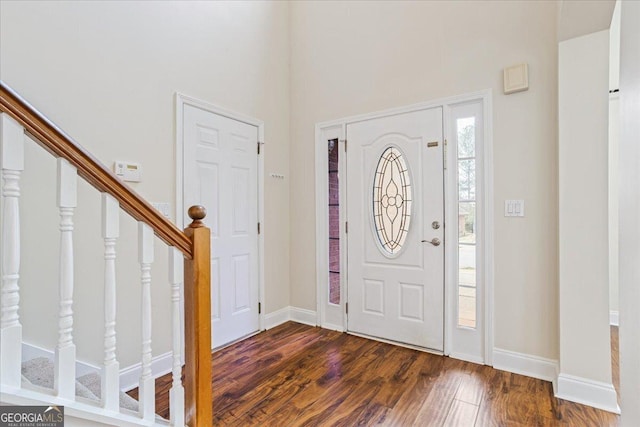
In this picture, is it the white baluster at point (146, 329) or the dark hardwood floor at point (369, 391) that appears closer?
the white baluster at point (146, 329)

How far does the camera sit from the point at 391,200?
9.72ft

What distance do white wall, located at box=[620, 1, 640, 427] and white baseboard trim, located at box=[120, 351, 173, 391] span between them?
2480 mm

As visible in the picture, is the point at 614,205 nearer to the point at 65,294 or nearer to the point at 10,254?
the point at 65,294

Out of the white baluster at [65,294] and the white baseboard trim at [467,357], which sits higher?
the white baluster at [65,294]

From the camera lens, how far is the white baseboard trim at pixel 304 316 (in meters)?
3.42

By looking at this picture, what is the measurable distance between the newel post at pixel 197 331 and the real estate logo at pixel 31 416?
46 cm

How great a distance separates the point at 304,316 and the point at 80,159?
2811mm

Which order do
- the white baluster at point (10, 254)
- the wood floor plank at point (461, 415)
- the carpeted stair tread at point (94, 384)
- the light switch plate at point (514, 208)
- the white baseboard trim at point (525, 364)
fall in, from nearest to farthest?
the white baluster at point (10, 254), the carpeted stair tread at point (94, 384), the wood floor plank at point (461, 415), the white baseboard trim at point (525, 364), the light switch plate at point (514, 208)

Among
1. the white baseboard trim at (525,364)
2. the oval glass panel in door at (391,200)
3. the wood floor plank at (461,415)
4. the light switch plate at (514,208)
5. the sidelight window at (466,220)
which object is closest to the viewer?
the wood floor plank at (461,415)

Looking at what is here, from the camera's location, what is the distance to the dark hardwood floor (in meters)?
1.86

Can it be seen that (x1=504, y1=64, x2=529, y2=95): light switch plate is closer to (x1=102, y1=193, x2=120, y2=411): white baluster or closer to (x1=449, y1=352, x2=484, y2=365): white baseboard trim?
(x1=449, y1=352, x2=484, y2=365): white baseboard trim

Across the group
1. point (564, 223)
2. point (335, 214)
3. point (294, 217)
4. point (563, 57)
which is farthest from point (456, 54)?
point (294, 217)

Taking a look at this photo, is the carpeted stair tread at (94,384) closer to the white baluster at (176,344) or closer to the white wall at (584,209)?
the white baluster at (176,344)

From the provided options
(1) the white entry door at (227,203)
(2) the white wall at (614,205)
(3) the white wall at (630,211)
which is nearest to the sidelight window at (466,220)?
(3) the white wall at (630,211)
